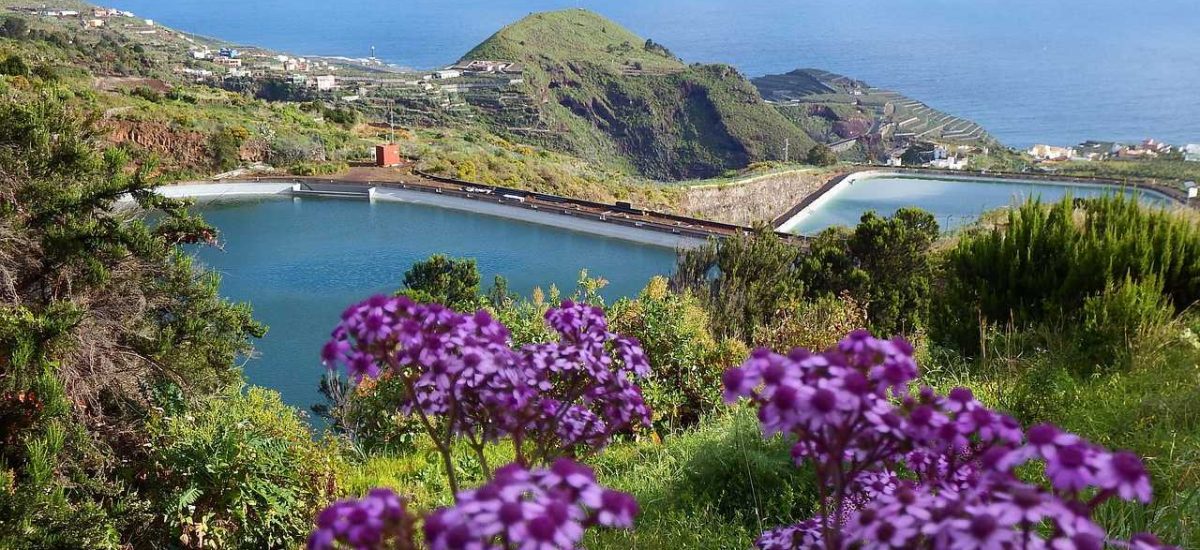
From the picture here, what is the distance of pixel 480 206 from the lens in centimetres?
1836

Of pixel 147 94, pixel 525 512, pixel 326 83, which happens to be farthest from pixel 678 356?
pixel 326 83

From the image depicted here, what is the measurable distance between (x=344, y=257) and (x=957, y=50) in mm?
148704

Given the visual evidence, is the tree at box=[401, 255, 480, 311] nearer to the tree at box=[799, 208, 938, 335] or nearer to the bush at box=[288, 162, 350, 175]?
the tree at box=[799, 208, 938, 335]

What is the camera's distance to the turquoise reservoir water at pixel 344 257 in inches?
432

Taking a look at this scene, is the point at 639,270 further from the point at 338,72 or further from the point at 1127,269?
the point at 338,72

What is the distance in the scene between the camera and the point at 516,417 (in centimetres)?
190

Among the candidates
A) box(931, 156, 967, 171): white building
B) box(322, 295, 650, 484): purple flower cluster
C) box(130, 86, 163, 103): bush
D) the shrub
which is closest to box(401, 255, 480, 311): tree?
the shrub

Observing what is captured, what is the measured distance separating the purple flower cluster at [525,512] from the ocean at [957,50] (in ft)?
255

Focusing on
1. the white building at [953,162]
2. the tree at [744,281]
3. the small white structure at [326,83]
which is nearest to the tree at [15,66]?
the tree at [744,281]

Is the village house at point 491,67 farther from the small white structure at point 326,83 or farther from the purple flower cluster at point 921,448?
the purple flower cluster at point 921,448

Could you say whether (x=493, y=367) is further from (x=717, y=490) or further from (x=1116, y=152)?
(x=1116, y=152)

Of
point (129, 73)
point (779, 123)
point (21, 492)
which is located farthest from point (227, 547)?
point (779, 123)

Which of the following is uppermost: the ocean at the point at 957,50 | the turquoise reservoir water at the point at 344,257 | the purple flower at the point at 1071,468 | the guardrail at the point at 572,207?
the ocean at the point at 957,50

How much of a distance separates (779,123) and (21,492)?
61.2 meters
